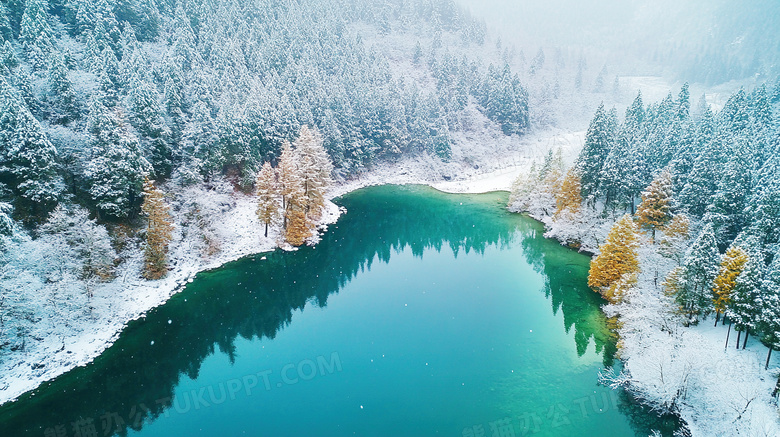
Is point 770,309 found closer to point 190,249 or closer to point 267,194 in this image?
point 267,194

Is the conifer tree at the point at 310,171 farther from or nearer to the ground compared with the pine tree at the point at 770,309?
farther from the ground

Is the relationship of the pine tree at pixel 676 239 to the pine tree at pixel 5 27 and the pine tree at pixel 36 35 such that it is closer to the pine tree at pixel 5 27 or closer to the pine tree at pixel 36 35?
the pine tree at pixel 36 35

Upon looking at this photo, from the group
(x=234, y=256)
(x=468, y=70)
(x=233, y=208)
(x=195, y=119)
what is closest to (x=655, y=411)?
(x=234, y=256)

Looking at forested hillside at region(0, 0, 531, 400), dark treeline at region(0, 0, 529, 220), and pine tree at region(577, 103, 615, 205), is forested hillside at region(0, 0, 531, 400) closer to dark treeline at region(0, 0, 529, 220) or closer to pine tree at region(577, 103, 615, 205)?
dark treeline at region(0, 0, 529, 220)

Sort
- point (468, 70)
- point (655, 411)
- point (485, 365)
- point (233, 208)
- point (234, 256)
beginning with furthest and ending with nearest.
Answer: point (468, 70), point (233, 208), point (234, 256), point (485, 365), point (655, 411)

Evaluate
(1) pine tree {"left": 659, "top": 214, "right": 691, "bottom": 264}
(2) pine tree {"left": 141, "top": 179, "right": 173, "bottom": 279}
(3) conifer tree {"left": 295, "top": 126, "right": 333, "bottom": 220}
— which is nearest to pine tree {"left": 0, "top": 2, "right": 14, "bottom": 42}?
(2) pine tree {"left": 141, "top": 179, "right": 173, "bottom": 279}

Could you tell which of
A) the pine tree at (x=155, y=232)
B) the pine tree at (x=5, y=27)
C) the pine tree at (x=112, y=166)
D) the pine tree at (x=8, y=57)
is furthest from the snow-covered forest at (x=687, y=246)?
the pine tree at (x=5, y=27)

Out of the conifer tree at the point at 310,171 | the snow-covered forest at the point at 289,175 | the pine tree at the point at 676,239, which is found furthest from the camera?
the conifer tree at the point at 310,171

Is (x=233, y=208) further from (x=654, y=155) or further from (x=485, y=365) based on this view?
(x=654, y=155)
